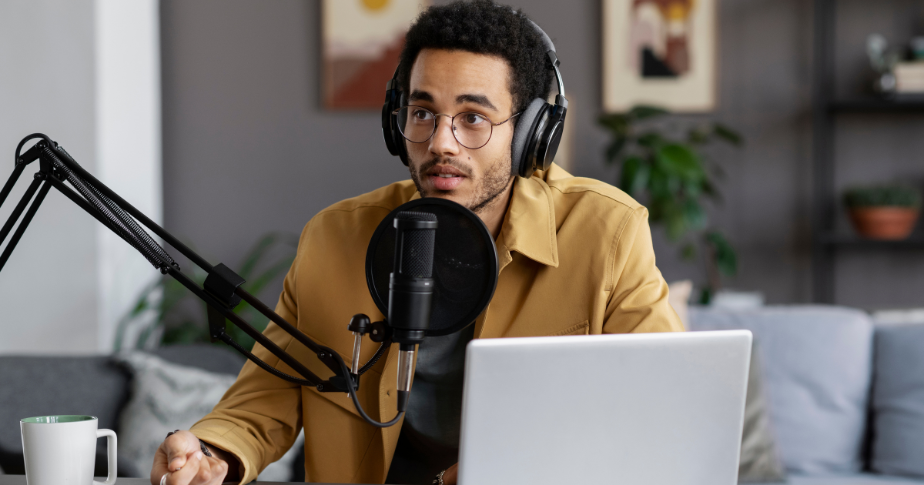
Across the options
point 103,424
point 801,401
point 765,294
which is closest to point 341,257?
point 103,424

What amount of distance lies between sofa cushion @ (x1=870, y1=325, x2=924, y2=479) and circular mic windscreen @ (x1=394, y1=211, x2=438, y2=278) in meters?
1.83

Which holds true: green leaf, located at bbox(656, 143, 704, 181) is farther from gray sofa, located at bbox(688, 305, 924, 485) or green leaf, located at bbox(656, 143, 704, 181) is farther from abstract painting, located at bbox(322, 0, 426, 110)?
abstract painting, located at bbox(322, 0, 426, 110)

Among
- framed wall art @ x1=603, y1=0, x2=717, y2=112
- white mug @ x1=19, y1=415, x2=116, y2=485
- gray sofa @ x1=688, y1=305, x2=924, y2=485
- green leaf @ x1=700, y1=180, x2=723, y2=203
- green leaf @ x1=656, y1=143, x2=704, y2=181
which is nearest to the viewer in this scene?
white mug @ x1=19, y1=415, x2=116, y2=485

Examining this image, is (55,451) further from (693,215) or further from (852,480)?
(693,215)

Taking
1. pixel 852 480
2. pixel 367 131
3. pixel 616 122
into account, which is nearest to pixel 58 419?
pixel 852 480

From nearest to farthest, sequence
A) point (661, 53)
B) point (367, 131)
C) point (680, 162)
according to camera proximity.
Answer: point (680, 162) < point (661, 53) < point (367, 131)

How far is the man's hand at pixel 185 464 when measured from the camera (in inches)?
32.1

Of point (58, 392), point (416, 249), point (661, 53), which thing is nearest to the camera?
point (416, 249)

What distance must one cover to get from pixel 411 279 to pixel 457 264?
0.22ft

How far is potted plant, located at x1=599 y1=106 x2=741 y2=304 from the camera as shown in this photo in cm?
235

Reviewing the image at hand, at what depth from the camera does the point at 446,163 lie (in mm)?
1058

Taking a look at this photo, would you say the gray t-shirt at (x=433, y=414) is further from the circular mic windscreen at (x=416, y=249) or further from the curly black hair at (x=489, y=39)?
the circular mic windscreen at (x=416, y=249)

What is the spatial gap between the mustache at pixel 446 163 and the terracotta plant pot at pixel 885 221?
1952 mm

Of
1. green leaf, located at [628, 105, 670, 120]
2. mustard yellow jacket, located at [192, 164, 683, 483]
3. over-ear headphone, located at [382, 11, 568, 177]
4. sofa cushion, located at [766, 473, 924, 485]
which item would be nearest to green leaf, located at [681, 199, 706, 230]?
green leaf, located at [628, 105, 670, 120]
